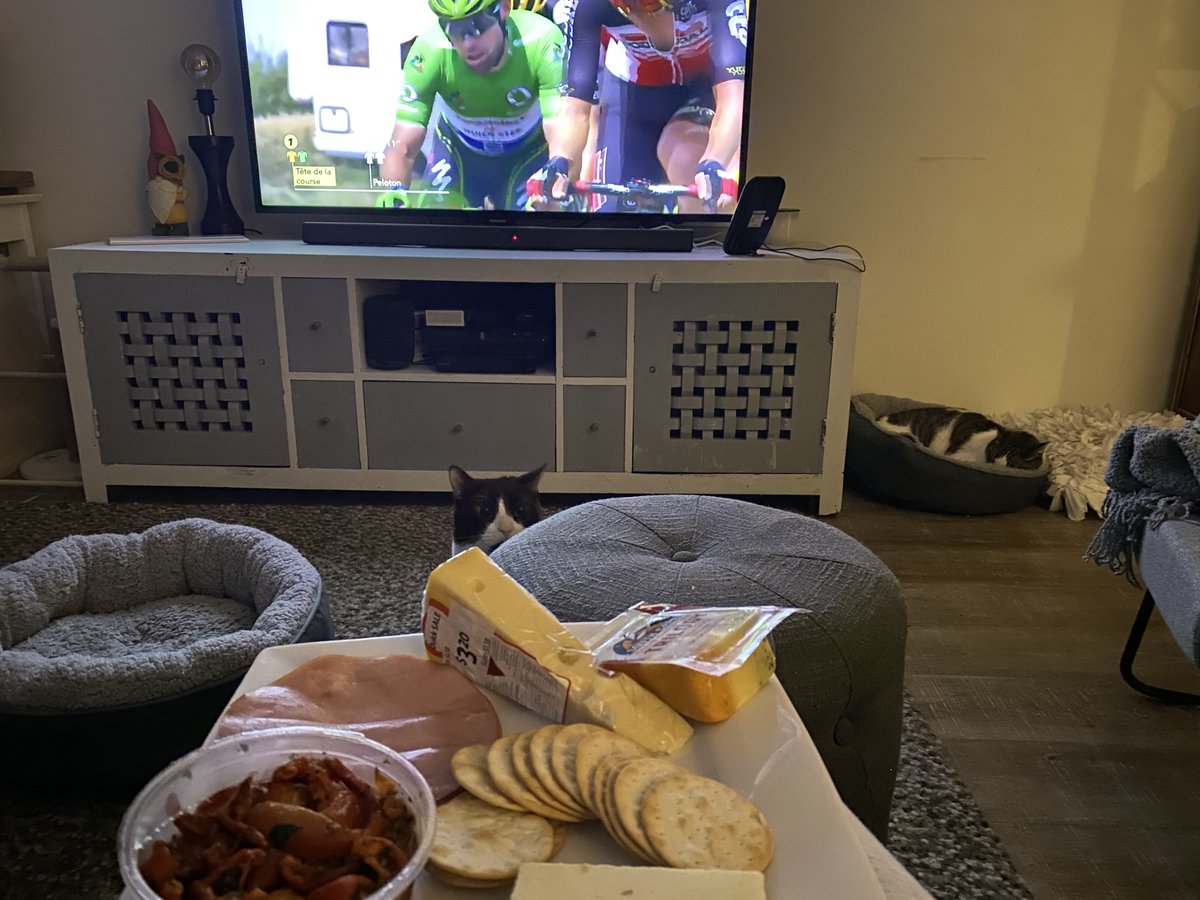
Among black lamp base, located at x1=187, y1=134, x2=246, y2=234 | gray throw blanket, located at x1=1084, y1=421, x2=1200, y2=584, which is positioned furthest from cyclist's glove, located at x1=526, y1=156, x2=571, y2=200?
gray throw blanket, located at x1=1084, y1=421, x2=1200, y2=584

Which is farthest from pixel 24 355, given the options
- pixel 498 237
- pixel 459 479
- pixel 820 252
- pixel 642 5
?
pixel 820 252

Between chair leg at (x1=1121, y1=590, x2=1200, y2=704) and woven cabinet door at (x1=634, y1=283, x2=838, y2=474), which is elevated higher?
woven cabinet door at (x1=634, y1=283, x2=838, y2=474)

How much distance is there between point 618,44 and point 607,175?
0.34 m

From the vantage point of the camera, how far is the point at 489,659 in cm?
78

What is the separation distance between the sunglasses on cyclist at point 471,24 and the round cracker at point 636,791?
224 centimetres

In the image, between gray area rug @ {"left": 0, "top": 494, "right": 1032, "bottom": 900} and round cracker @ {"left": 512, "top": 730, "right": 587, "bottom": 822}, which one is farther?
gray area rug @ {"left": 0, "top": 494, "right": 1032, "bottom": 900}

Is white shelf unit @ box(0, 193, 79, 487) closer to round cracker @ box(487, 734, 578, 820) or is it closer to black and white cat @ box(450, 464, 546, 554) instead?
black and white cat @ box(450, 464, 546, 554)

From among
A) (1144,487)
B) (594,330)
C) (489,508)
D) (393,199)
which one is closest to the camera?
(1144,487)

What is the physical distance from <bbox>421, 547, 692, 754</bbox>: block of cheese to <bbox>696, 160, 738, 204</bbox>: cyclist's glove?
1965 mm

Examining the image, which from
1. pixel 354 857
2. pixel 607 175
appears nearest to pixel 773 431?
pixel 607 175

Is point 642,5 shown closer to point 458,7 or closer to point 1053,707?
point 458,7

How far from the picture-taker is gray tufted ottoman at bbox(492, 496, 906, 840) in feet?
3.64

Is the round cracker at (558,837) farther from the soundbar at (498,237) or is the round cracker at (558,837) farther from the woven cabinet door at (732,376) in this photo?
the soundbar at (498,237)

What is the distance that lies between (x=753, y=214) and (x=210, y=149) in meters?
1.55
